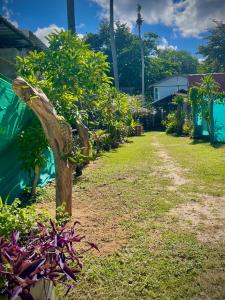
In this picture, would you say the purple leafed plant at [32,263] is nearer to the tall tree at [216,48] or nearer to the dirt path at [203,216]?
the dirt path at [203,216]

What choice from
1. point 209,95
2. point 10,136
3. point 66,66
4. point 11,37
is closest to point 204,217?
point 10,136

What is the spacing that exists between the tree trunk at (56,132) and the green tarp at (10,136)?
1.04m

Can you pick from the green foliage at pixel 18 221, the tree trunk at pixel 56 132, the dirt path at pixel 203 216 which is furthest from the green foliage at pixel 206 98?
the green foliage at pixel 18 221

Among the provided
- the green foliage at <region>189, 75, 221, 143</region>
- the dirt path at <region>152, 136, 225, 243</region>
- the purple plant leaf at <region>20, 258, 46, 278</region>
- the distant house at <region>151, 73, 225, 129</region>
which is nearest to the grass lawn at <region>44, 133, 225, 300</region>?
the dirt path at <region>152, 136, 225, 243</region>

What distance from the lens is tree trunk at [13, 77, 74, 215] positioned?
4.22 m

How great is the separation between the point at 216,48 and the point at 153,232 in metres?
43.7

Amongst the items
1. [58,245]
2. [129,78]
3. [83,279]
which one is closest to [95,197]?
[83,279]

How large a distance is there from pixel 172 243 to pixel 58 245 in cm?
220

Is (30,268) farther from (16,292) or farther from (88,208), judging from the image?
(88,208)

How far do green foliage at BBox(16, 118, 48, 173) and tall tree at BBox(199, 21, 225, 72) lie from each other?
42096 mm

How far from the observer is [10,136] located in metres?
5.45

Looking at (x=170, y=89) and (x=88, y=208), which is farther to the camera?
(x=170, y=89)

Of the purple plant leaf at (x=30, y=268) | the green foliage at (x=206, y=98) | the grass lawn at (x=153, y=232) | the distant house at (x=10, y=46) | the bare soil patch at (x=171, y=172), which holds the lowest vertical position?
the grass lawn at (x=153, y=232)

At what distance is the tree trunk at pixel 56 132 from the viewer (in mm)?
4219
